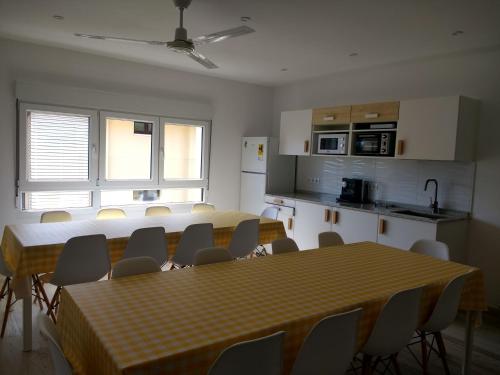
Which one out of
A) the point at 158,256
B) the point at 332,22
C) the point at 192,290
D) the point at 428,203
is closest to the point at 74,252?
the point at 158,256

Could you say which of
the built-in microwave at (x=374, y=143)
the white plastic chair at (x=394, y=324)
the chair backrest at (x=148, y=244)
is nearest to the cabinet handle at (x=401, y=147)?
the built-in microwave at (x=374, y=143)

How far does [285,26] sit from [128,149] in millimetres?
2997

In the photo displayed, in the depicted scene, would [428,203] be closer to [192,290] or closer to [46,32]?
[192,290]

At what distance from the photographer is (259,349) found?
4.77 ft

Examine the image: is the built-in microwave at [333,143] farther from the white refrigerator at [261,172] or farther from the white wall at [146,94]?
the white wall at [146,94]

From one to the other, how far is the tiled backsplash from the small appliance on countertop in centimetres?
10

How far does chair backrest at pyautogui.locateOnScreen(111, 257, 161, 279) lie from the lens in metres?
2.32

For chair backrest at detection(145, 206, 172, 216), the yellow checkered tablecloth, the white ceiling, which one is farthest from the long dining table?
the white ceiling

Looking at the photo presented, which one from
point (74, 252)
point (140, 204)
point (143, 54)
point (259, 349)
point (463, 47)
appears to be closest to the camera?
point (259, 349)

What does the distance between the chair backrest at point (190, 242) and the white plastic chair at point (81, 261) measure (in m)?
0.67

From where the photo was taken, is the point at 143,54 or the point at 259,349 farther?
the point at 143,54

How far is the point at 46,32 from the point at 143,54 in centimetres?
112

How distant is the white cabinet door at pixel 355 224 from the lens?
14.9 feet

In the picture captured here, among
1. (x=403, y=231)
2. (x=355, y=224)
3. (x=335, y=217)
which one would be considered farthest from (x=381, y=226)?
(x=335, y=217)
